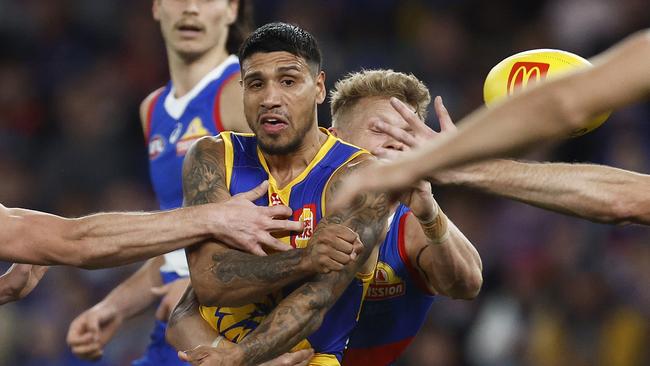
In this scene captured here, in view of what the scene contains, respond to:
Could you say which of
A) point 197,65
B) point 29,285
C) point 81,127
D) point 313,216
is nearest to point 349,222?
point 313,216

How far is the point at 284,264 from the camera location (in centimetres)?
448

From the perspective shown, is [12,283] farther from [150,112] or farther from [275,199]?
[150,112]

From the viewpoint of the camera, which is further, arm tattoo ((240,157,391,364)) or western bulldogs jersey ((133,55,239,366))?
western bulldogs jersey ((133,55,239,366))

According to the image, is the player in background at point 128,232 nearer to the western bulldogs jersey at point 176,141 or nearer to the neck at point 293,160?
the neck at point 293,160

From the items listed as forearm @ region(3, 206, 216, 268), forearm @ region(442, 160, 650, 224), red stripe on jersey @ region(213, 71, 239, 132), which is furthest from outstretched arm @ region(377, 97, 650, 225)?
red stripe on jersey @ region(213, 71, 239, 132)

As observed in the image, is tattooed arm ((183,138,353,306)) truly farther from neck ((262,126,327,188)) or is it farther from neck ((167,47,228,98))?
neck ((167,47,228,98))

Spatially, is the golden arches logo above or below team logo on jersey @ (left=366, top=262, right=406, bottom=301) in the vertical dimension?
above

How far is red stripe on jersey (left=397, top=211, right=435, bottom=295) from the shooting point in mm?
5297

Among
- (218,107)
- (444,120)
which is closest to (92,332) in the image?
(218,107)

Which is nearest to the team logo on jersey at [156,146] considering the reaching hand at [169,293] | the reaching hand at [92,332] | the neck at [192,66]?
the neck at [192,66]

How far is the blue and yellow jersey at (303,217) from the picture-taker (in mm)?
4746

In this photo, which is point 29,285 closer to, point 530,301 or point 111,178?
point 530,301

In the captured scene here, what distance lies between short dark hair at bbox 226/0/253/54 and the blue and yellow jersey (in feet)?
5.95

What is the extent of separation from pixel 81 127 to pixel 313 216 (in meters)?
7.96
